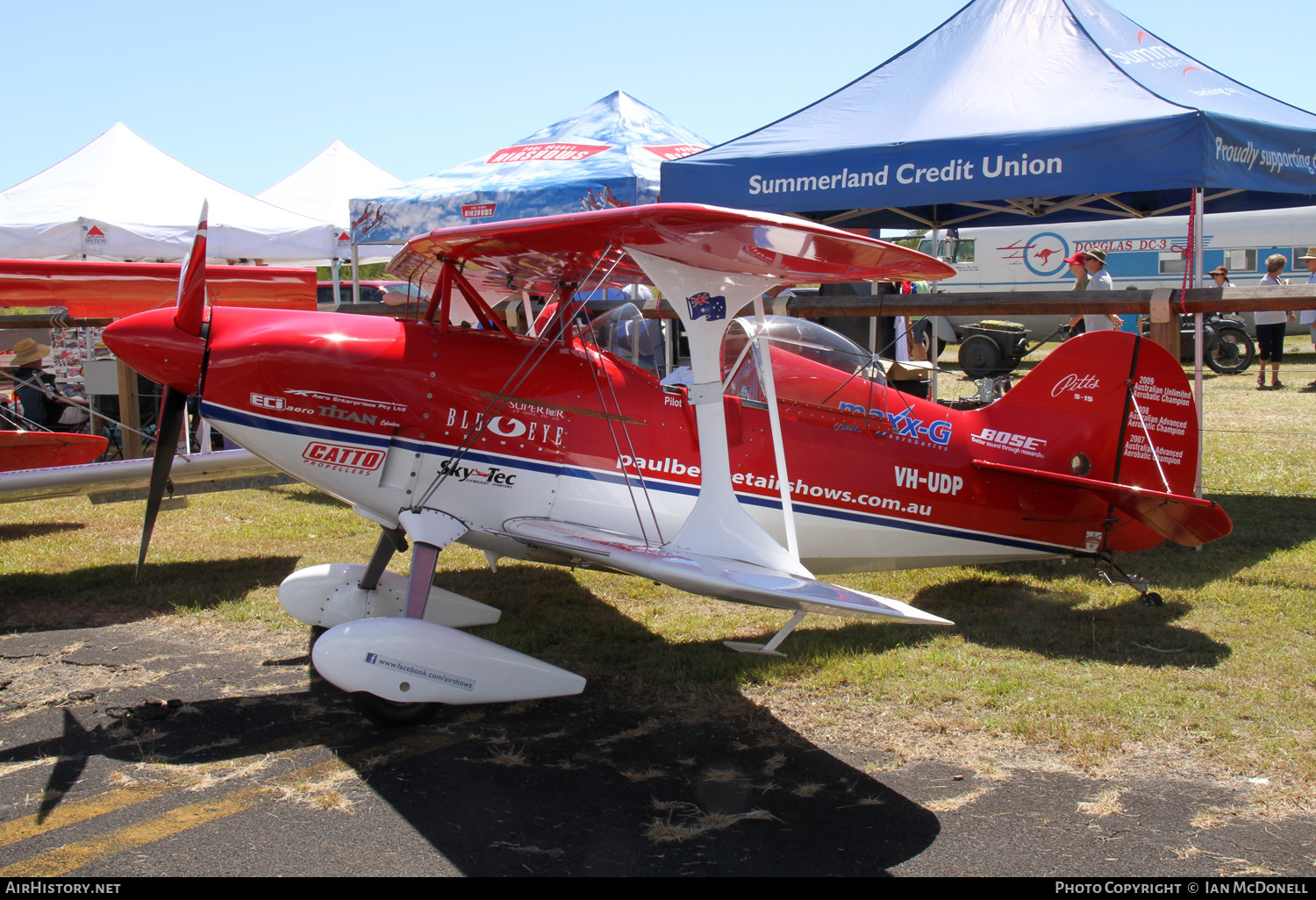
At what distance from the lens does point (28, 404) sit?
370 inches

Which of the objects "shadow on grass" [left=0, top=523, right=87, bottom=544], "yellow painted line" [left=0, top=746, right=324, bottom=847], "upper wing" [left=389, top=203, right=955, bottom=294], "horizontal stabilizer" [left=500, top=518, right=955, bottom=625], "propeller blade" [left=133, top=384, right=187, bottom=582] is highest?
"upper wing" [left=389, top=203, right=955, bottom=294]

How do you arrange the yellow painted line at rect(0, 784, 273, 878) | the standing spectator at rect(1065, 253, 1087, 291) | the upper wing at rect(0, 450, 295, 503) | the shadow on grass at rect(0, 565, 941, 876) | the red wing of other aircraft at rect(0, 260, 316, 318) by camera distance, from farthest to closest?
1. the standing spectator at rect(1065, 253, 1087, 291)
2. the red wing of other aircraft at rect(0, 260, 316, 318)
3. the upper wing at rect(0, 450, 295, 503)
4. the shadow on grass at rect(0, 565, 941, 876)
5. the yellow painted line at rect(0, 784, 273, 878)

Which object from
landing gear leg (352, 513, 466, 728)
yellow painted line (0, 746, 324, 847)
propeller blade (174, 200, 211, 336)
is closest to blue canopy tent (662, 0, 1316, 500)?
landing gear leg (352, 513, 466, 728)

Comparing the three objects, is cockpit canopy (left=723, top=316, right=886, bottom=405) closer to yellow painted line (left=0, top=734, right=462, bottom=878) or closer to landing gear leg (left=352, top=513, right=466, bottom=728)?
landing gear leg (left=352, top=513, right=466, bottom=728)

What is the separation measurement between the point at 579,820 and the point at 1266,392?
14.9 m

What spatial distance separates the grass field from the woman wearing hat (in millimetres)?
1877

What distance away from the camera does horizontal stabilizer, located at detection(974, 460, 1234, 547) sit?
4516 millimetres

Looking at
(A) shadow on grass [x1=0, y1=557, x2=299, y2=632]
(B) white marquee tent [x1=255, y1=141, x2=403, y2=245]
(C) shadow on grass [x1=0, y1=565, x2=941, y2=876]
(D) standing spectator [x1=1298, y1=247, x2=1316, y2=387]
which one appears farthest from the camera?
(B) white marquee tent [x1=255, y1=141, x2=403, y2=245]

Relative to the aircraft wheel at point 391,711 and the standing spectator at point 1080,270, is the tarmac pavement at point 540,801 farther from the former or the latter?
the standing spectator at point 1080,270

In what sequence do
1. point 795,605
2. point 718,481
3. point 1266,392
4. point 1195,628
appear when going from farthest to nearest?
point 1266,392 < point 1195,628 < point 718,481 < point 795,605

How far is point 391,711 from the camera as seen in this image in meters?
3.77
